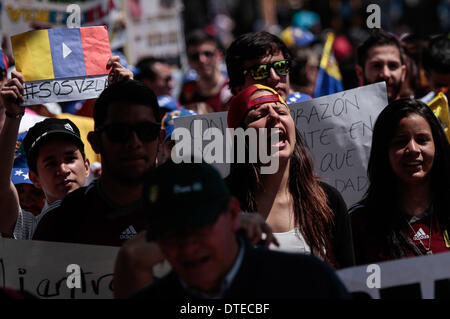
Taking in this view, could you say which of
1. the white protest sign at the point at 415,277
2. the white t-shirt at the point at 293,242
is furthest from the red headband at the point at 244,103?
the white protest sign at the point at 415,277

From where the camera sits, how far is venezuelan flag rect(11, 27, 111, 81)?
400cm

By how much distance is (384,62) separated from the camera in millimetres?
5336

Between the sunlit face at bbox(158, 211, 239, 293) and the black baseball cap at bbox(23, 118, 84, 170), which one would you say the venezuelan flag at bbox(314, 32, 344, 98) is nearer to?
the black baseball cap at bbox(23, 118, 84, 170)

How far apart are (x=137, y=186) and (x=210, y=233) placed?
3.42 feet

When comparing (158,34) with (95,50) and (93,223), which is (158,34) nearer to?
(95,50)

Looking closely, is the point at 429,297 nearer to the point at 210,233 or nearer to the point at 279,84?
the point at 210,233

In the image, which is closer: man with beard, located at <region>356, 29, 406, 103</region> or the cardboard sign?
the cardboard sign

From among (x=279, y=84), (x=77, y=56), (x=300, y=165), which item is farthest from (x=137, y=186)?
(x=279, y=84)

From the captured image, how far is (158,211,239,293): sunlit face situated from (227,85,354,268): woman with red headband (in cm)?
101

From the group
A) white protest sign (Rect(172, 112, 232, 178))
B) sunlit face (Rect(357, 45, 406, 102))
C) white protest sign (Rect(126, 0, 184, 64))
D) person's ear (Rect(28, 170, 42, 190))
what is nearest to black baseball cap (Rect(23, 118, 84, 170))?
person's ear (Rect(28, 170, 42, 190))

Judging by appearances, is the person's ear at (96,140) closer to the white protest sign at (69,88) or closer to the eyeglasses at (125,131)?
the eyeglasses at (125,131)

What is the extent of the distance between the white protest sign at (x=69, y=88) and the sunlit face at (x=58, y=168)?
0.27 m

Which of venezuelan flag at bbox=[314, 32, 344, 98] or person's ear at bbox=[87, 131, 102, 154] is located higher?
venezuelan flag at bbox=[314, 32, 344, 98]

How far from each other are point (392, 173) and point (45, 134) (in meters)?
1.93
